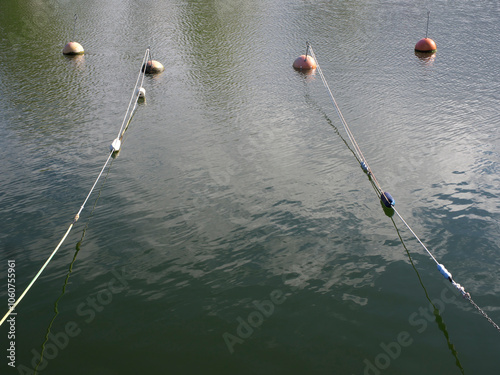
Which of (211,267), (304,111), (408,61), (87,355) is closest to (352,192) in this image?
(211,267)

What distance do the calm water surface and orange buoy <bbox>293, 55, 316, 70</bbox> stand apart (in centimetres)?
86

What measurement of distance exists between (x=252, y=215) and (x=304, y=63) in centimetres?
1213

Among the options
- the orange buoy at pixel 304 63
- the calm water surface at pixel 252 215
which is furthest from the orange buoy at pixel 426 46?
the orange buoy at pixel 304 63

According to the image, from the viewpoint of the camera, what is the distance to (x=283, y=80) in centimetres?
2009

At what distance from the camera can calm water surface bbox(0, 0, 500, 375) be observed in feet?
25.2

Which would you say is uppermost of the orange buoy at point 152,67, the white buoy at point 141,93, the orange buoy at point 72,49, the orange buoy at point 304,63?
the orange buoy at point 72,49

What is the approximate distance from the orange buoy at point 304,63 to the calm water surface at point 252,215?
0.86 meters

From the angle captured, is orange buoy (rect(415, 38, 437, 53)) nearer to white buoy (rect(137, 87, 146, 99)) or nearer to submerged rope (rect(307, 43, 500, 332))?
submerged rope (rect(307, 43, 500, 332))

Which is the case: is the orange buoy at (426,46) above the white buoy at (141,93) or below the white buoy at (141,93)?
above

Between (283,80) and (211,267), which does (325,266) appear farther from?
(283,80)

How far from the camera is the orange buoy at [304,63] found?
2105 cm

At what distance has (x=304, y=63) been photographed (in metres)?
21.1

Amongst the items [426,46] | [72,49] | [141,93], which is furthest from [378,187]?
[72,49]

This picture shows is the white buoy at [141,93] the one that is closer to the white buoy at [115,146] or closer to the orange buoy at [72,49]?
the white buoy at [115,146]
